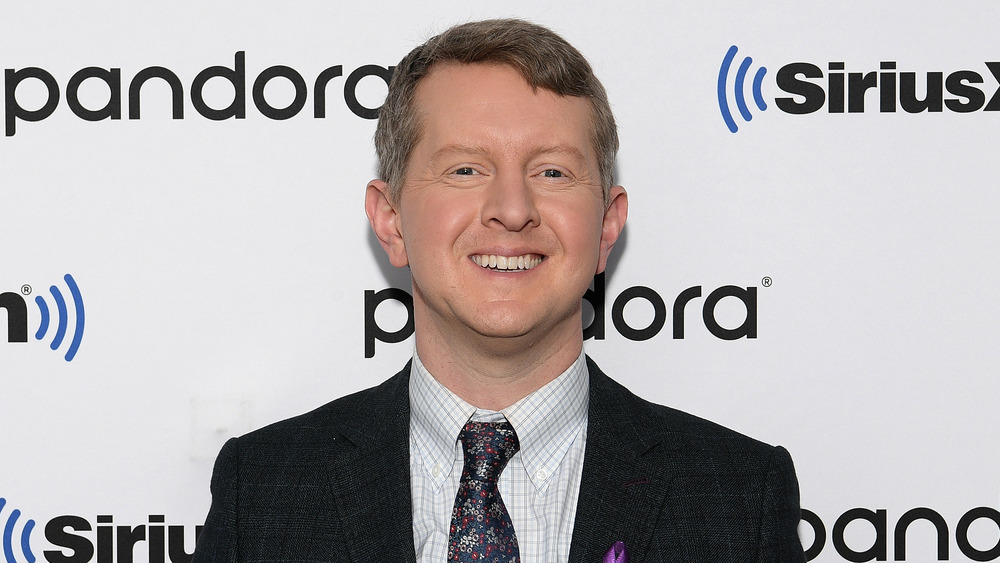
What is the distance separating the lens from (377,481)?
1807 millimetres

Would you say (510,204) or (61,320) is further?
(61,320)

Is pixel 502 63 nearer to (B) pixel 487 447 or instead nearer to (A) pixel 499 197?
(A) pixel 499 197

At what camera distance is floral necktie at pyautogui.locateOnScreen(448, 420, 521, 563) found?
171cm

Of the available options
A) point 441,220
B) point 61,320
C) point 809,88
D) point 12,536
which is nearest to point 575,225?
point 441,220

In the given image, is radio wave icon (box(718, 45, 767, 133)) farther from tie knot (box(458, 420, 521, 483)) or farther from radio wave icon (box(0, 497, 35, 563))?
radio wave icon (box(0, 497, 35, 563))

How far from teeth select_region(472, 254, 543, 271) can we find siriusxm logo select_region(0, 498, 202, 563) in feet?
3.59

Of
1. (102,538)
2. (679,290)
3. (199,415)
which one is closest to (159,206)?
(199,415)

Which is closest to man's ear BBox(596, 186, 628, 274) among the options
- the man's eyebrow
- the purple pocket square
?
the man's eyebrow

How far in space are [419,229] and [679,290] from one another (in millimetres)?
818

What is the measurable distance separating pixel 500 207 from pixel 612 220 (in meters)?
0.36

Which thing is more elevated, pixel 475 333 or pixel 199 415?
pixel 475 333

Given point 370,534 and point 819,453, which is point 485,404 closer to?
point 370,534

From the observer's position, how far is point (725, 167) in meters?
2.33

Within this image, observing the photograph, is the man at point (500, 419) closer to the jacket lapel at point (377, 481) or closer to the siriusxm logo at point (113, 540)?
the jacket lapel at point (377, 481)
